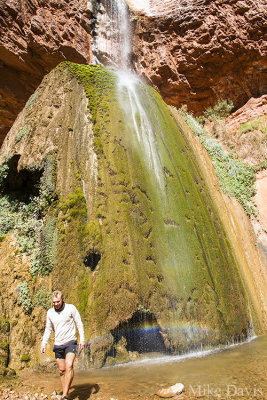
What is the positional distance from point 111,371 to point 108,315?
0.76m

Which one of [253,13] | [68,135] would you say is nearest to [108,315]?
[68,135]

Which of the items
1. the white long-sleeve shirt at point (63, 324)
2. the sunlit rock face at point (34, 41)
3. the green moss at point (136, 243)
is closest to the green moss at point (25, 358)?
the green moss at point (136, 243)

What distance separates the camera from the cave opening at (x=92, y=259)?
515 cm

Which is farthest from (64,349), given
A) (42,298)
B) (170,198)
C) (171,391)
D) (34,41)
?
(34,41)

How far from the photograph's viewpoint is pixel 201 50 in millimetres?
15008

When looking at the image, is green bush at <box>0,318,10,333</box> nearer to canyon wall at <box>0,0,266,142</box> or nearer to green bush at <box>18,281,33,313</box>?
green bush at <box>18,281,33,313</box>

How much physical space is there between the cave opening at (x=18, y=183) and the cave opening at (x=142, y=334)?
400 centimetres

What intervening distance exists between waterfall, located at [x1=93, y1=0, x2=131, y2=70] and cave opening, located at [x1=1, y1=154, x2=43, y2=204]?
10.2 m

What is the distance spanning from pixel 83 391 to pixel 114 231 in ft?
7.91

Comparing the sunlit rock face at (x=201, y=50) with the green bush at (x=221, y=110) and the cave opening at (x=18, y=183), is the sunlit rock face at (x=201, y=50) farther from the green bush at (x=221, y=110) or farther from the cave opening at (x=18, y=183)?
the cave opening at (x=18, y=183)

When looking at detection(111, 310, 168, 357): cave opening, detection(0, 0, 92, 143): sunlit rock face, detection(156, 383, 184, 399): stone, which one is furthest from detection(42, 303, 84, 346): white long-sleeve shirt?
detection(0, 0, 92, 143): sunlit rock face

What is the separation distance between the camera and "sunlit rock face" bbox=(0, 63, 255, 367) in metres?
4.84

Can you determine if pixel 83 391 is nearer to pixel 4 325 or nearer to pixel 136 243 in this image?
pixel 136 243

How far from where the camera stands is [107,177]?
19.0ft
